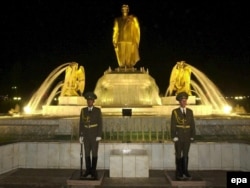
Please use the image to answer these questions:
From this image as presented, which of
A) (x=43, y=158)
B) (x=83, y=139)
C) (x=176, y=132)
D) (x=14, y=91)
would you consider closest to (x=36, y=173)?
(x=43, y=158)

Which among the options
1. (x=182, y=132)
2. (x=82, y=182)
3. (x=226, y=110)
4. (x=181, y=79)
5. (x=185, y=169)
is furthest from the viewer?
(x=226, y=110)

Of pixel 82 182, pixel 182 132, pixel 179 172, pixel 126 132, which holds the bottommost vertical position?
pixel 82 182

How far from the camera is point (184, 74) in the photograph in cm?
1906

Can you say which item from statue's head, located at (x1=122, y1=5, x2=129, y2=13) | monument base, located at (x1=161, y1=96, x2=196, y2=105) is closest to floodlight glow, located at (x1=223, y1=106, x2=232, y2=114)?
monument base, located at (x1=161, y1=96, x2=196, y2=105)

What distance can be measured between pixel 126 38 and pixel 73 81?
4128 millimetres

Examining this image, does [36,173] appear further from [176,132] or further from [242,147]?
[242,147]

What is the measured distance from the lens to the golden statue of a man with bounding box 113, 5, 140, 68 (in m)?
21.3

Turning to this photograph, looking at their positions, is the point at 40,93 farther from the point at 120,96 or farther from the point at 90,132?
the point at 90,132

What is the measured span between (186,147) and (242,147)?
169 cm

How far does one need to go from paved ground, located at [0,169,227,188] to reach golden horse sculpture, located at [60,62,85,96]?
11.2m

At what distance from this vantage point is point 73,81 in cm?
1994

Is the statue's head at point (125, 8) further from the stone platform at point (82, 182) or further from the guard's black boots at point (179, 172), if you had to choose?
the stone platform at point (82, 182)

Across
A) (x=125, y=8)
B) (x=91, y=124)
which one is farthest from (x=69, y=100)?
(x=91, y=124)

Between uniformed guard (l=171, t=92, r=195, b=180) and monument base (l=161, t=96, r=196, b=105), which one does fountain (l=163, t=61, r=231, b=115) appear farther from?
uniformed guard (l=171, t=92, r=195, b=180)
